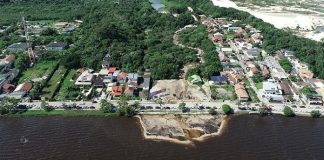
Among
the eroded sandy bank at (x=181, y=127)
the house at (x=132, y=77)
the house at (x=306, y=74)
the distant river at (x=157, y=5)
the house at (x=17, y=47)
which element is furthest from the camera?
the distant river at (x=157, y=5)

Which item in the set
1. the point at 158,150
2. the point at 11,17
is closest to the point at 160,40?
the point at 158,150

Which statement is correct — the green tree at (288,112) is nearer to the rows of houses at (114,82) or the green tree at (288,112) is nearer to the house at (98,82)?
the rows of houses at (114,82)

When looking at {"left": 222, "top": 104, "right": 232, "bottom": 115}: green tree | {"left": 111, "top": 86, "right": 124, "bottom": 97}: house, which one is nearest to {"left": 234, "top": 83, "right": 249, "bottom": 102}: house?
{"left": 222, "top": 104, "right": 232, "bottom": 115}: green tree

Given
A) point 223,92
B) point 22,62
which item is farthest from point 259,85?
point 22,62

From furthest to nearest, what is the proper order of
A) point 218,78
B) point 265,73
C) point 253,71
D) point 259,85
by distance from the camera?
point 253,71
point 265,73
point 218,78
point 259,85

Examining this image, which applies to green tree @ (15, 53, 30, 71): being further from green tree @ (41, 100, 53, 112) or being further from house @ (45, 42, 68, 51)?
green tree @ (41, 100, 53, 112)

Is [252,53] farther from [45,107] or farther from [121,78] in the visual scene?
[45,107]

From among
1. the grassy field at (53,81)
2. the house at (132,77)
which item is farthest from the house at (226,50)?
the grassy field at (53,81)
